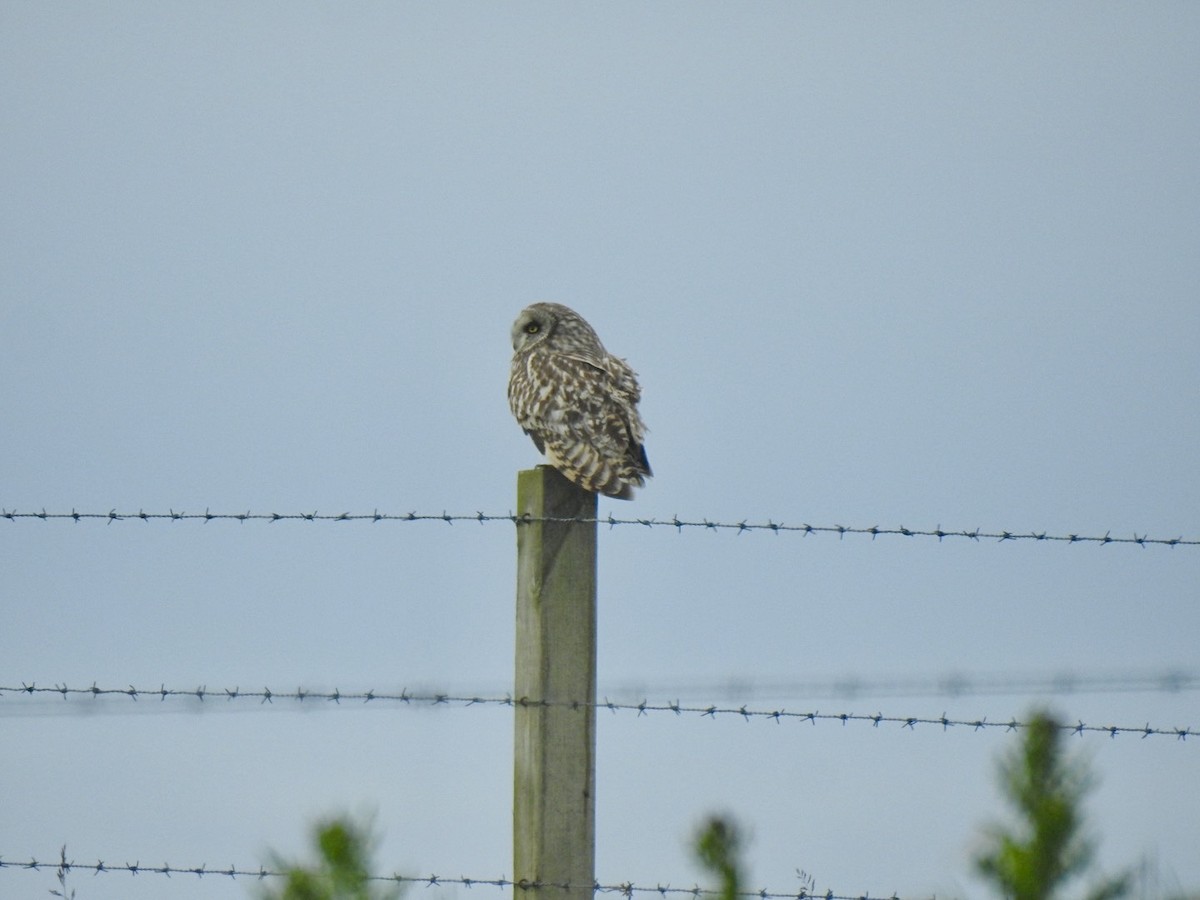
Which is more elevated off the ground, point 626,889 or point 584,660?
point 584,660

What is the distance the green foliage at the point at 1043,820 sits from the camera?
5.80 feet

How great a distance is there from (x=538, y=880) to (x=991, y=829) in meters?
3.31

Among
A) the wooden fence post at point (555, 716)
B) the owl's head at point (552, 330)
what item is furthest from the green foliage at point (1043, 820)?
the owl's head at point (552, 330)

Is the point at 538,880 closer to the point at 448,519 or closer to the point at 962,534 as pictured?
the point at 448,519

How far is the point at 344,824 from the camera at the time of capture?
201 cm

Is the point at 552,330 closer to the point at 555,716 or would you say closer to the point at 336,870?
the point at 555,716

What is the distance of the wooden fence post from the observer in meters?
4.98

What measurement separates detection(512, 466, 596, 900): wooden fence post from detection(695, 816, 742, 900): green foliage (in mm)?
3095

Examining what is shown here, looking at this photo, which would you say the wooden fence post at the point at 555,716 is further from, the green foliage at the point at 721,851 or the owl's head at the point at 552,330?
the owl's head at the point at 552,330

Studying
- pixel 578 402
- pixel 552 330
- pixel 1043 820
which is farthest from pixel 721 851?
pixel 552 330

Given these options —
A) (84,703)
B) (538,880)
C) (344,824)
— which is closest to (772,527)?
(538,880)

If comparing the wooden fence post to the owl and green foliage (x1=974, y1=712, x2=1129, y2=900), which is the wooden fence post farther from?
green foliage (x1=974, y1=712, x2=1129, y2=900)

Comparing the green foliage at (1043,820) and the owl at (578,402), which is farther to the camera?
the owl at (578,402)

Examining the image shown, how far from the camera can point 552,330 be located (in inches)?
392
